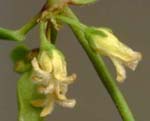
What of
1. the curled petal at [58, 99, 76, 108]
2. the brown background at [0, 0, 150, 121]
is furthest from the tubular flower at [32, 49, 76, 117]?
the brown background at [0, 0, 150, 121]

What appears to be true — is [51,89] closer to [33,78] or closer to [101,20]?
[33,78]

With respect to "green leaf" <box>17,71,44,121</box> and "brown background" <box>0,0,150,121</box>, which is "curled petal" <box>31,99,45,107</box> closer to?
"green leaf" <box>17,71,44,121</box>

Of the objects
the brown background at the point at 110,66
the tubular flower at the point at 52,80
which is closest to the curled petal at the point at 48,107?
the tubular flower at the point at 52,80

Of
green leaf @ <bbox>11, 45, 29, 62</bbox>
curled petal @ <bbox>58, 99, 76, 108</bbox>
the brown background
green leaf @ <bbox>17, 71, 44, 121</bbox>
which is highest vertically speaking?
green leaf @ <bbox>11, 45, 29, 62</bbox>

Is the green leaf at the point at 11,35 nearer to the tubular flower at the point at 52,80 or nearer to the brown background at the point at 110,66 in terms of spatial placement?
the tubular flower at the point at 52,80

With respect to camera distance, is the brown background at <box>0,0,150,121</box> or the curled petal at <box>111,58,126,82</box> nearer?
the curled petal at <box>111,58,126,82</box>

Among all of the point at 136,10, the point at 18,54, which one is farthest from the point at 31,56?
the point at 136,10
